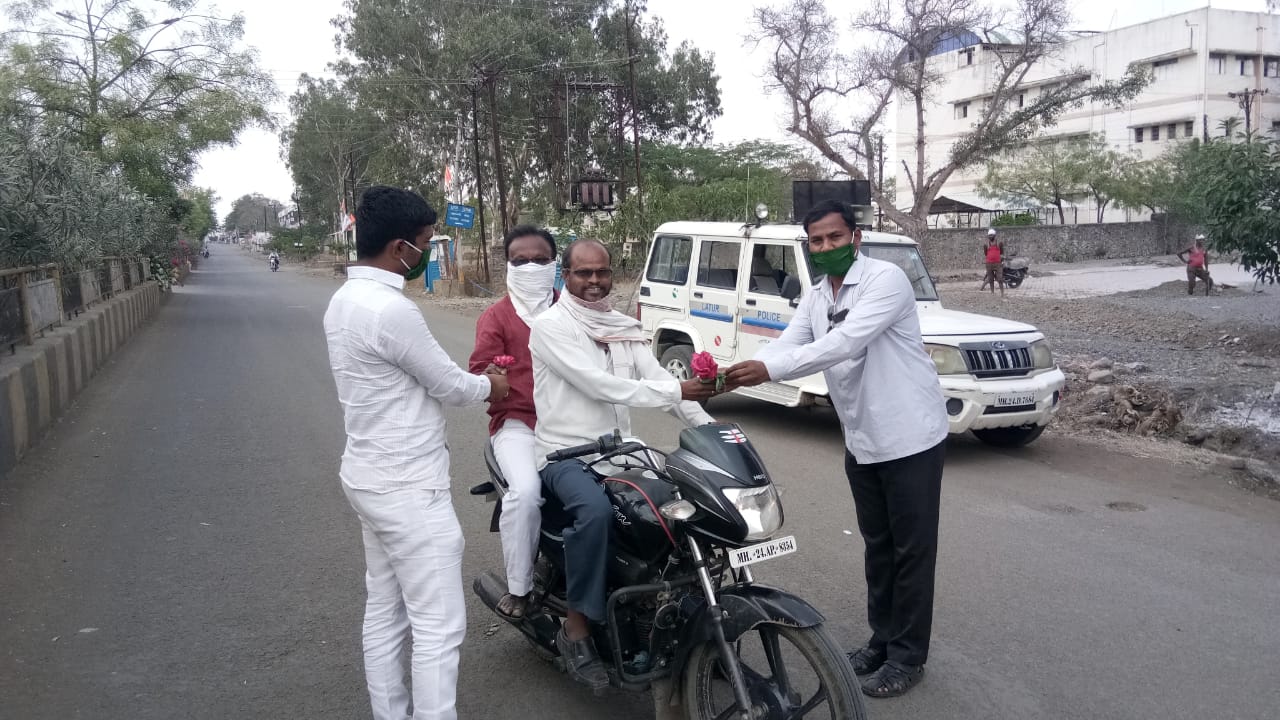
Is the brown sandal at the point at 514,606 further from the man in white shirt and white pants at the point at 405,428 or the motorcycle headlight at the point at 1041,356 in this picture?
the motorcycle headlight at the point at 1041,356

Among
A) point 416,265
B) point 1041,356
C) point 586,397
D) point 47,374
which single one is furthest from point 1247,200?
point 47,374

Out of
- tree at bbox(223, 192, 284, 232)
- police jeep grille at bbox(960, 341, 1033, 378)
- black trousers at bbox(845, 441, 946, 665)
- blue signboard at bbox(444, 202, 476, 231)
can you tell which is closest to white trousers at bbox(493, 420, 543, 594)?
black trousers at bbox(845, 441, 946, 665)

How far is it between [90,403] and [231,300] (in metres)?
21.3

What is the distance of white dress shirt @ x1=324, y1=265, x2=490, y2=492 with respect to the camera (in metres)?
2.93

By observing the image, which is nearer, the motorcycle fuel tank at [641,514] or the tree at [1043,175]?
the motorcycle fuel tank at [641,514]

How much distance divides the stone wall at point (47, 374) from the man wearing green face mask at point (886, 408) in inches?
252

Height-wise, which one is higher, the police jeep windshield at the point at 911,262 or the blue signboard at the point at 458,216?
the blue signboard at the point at 458,216

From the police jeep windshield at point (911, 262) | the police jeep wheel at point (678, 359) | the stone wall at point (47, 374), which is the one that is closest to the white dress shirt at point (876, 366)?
the police jeep windshield at point (911, 262)

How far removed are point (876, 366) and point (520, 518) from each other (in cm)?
150

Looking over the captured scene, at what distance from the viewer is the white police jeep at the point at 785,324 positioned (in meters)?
7.79

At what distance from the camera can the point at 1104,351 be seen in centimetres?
1302

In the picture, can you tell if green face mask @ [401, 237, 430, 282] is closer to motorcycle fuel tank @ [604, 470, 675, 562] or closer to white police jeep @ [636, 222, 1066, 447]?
motorcycle fuel tank @ [604, 470, 675, 562]

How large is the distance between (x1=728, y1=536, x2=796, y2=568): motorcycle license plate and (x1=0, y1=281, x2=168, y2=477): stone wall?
6.44 meters

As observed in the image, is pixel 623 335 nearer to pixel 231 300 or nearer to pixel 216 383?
pixel 216 383
